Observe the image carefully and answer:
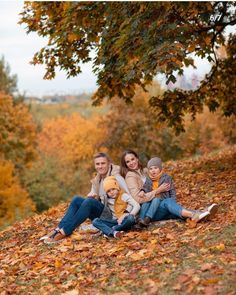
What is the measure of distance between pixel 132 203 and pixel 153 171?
0.64 metres

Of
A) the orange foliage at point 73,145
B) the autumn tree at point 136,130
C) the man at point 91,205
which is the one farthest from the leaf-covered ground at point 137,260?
the orange foliage at point 73,145

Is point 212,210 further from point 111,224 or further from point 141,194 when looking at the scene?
point 111,224

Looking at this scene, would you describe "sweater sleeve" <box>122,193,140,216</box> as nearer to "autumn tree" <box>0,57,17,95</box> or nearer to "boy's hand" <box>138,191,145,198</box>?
"boy's hand" <box>138,191,145,198</box>

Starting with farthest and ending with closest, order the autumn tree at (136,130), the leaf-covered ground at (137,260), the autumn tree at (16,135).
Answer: the autumn tree at (136,130) → the autumn tree at (16,135) → the leaf-covered ground at (137,260)

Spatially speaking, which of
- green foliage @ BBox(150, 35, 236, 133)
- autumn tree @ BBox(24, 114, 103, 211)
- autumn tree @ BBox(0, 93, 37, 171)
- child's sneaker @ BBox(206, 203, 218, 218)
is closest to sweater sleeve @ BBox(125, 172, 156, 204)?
child's sneaker @ BBox(206, 203, 218, 218)

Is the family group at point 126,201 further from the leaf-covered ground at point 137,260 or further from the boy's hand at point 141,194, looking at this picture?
the leaf-covered ground at point 137,260

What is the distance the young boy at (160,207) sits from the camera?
7905 millimetres

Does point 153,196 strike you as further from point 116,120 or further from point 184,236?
point 116,120

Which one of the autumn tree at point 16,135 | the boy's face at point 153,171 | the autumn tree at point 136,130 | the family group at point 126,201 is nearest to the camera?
the family group at point 126,201

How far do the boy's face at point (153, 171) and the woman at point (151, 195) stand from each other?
17cm

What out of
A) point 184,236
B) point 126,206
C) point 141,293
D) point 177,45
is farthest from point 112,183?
point 141,293

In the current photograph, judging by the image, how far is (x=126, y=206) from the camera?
27.6ft

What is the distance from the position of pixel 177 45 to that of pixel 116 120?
1073 inches

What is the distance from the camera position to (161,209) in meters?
8.23
